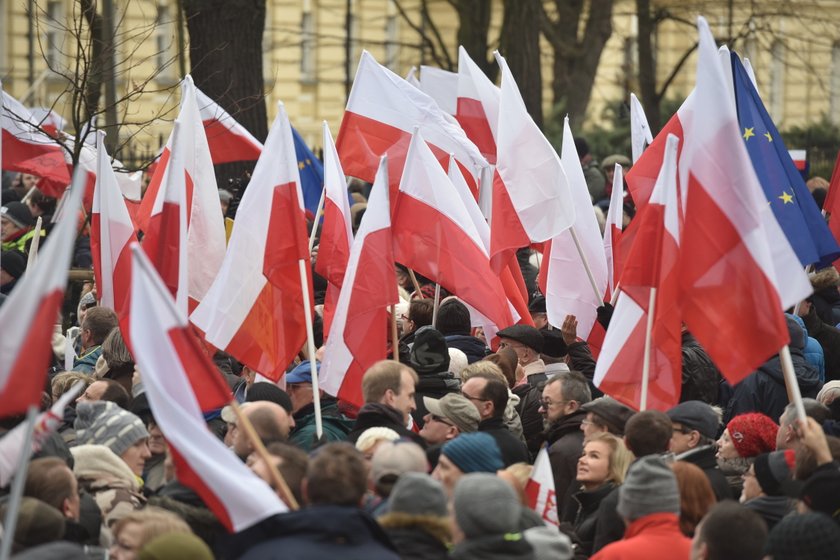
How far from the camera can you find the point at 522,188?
9984 mm

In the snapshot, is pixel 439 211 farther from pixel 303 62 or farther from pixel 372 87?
pixel 303 62

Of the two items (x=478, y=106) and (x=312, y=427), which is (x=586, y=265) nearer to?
(x=312, y=427)

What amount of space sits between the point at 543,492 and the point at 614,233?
4.39m

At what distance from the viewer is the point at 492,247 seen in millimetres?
9938

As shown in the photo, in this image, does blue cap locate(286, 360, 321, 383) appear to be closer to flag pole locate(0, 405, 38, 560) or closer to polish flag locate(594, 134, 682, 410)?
polish flag locate(594, 134, 682, 410)

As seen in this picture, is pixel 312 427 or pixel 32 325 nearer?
pixel 32 325

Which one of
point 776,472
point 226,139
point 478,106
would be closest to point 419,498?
point 776,472

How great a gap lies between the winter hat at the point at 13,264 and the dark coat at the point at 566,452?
5487 millimetres

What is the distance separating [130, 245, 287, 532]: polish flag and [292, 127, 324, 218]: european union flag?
708cm

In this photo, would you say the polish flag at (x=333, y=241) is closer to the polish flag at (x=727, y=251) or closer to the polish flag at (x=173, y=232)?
the polish flag at (x=173, y=232)

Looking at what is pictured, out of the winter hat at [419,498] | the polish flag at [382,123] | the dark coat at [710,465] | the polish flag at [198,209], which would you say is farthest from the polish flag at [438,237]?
the winter hat at [419,498]

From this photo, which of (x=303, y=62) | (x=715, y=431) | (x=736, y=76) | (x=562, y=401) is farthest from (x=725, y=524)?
(x=303, y=62)

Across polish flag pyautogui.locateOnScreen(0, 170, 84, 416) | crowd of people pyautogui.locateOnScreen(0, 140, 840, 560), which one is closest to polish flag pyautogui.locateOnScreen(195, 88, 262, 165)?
crowd of people pyautogui.locateOnScreen(0, 140, 840, 560)

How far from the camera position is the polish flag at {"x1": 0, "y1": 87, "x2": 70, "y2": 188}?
13.8 m
